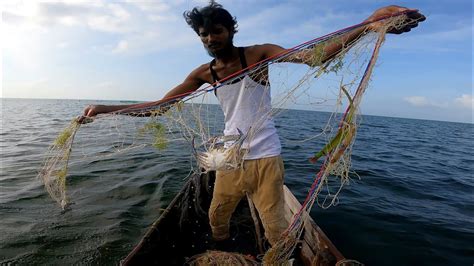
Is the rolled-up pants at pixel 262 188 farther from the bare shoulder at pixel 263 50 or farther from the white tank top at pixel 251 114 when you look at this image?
the bare shoulder at pixel 263 50

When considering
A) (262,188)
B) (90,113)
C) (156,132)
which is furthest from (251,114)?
(90,113)

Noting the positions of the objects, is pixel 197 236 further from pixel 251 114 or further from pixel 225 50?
pixel 225 50

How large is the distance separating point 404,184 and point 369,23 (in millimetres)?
9933

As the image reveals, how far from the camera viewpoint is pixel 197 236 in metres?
5.40

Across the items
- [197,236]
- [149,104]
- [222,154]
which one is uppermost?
[149,104]

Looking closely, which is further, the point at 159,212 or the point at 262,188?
the point at 159,212

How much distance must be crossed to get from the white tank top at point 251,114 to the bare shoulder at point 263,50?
292mm

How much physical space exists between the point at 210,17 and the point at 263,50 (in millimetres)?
653

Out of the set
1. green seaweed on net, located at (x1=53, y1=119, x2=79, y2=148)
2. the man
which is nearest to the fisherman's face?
the man

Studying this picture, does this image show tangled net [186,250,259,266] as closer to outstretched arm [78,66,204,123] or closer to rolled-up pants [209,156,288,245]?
rolled-up pants [209,156,288,245]

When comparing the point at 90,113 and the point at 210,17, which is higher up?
the point at 210,17

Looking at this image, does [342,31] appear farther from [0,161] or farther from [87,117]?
[0,161]

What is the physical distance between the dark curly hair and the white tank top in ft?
2.20

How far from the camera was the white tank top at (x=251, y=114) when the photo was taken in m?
3.16
